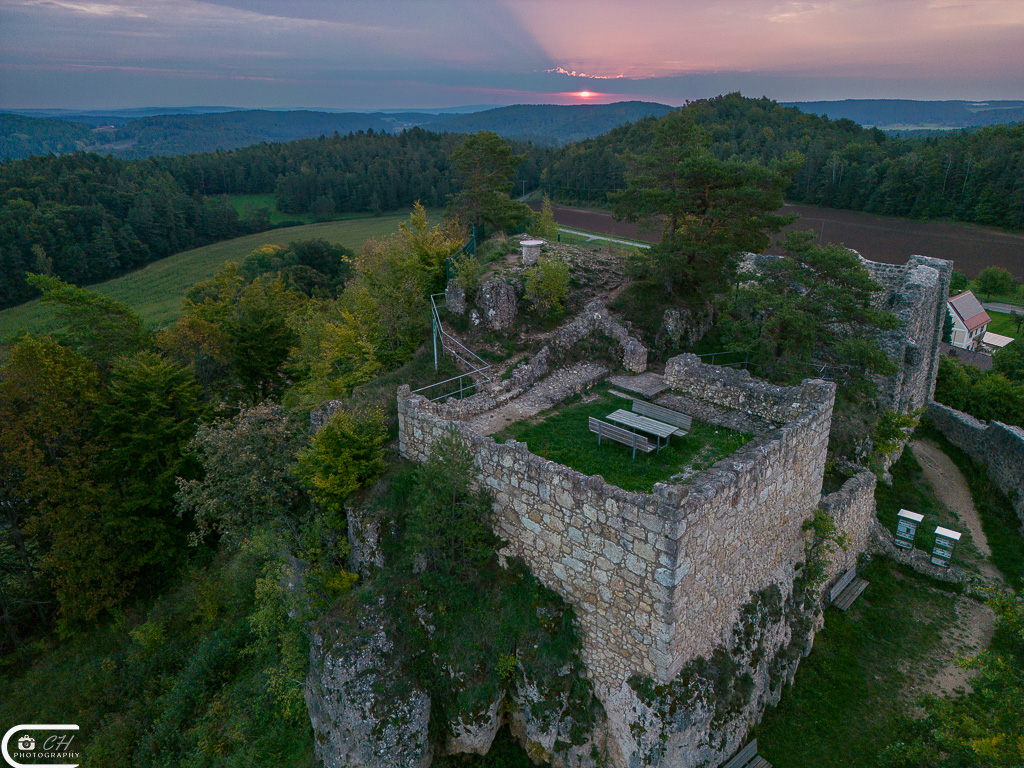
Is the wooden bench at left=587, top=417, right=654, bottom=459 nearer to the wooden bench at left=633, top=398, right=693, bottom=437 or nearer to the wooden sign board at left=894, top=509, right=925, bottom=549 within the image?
the wooden bench at left=633, top=398, right=693, bottom=437

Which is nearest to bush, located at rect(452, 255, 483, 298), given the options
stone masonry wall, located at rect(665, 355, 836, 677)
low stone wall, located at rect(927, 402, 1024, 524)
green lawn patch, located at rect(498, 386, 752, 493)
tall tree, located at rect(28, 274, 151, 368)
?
green lawn patch, located at rect(498, 386, 752, 493)

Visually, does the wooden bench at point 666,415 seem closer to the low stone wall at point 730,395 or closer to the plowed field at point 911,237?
the low stone wall at point 730,395

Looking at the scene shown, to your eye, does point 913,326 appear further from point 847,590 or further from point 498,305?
point 498,305

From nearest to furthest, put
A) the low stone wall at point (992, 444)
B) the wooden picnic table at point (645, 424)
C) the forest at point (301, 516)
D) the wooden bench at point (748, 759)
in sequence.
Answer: the wooden bench at point (748, 759) < the forest at point (301, 516) < the wooden picnic table at point (645, 424) < the low stone wall at point (992, 444)

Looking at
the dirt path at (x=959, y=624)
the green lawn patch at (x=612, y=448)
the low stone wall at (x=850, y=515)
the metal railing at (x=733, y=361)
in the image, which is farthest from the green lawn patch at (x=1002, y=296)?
the green lawn patch at (x=612, y=448)

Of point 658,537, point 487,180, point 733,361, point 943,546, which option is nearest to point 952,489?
point 943,546

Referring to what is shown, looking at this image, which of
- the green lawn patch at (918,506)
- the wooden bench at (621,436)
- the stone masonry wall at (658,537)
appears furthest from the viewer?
the green lawn patch at (918,506)

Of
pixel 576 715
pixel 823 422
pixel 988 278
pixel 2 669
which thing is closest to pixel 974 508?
pixel 823 422

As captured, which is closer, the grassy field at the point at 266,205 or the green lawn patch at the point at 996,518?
the green lawn patch at the point at 996,518
